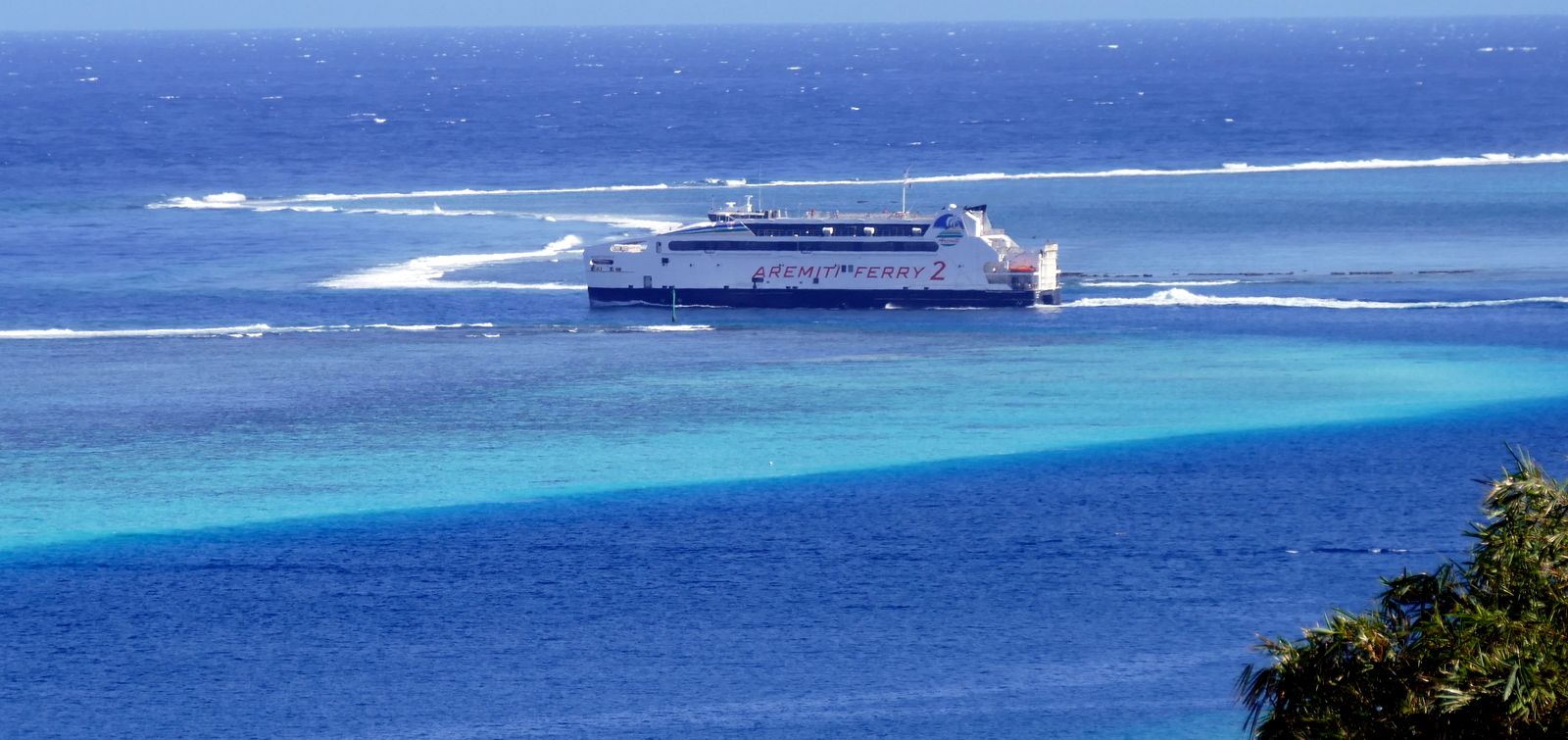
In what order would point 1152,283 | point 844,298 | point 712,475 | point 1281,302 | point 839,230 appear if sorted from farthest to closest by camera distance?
point 1152,283 < point 1281,302 < point 844,298 < point 839,230 < point 712,475

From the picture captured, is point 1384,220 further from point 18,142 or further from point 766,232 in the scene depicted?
point 18,142

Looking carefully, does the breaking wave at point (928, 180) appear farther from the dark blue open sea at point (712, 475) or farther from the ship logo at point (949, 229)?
the ship logo at point (949, 229)

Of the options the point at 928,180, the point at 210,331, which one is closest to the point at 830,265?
the point at 210,331

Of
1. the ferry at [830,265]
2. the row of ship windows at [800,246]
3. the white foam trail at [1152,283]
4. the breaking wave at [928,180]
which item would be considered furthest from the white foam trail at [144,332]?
the breaking wave at [928,180]

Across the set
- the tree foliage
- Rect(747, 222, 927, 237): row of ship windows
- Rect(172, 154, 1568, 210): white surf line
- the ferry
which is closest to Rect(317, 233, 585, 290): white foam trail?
the ferry

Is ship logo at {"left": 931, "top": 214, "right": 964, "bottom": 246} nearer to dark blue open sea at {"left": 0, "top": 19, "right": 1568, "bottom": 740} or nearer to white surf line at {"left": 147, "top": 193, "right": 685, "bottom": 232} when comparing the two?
dark blue open sea at {"left": 0, "top": 19, "right": 1568, "bottom": 740}

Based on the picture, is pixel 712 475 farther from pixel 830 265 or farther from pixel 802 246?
pixel 830 265

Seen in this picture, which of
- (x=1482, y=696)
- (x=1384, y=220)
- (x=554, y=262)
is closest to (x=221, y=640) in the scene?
(x=1482, y=696)
